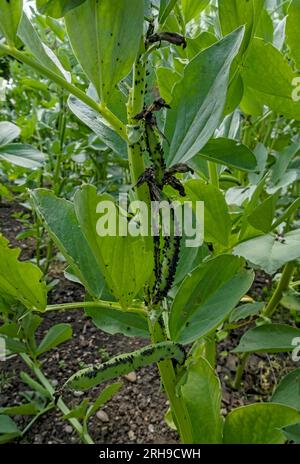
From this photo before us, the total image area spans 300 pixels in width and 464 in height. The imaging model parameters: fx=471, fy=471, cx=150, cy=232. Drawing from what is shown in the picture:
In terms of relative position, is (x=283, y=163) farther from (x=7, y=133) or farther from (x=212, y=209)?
(x=7, y=133)

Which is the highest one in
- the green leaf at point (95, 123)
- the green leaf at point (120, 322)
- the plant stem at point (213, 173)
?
the green leaf at point (95, 123)

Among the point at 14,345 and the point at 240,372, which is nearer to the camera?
the point at 14,345

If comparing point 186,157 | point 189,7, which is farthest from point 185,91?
point 189,7

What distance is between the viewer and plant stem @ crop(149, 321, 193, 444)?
1.23 feet

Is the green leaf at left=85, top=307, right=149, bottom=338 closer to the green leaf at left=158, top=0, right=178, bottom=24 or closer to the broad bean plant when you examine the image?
the broad bean plant

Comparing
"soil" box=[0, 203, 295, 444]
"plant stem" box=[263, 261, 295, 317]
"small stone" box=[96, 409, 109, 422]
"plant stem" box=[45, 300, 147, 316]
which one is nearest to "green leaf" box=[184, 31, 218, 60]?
"plant stem" box=[45, 300, 147, 316]

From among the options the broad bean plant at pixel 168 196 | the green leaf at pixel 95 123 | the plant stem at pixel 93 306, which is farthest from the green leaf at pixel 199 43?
the plant stem at pixel 93 306

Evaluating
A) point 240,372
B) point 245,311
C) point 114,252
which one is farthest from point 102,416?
point 114,252

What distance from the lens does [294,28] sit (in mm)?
352

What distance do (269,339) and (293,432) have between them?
0.33 ft

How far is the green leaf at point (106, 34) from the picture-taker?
27cm

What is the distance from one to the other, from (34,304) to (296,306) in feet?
1.41

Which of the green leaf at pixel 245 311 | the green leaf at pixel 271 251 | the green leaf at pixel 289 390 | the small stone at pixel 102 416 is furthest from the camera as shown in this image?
the small stone at pixel 102 416

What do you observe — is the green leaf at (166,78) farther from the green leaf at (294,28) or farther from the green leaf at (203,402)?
the green leaf at (203,402)
